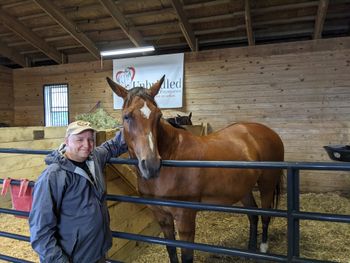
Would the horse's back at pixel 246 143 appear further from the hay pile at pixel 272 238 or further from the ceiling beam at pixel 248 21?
the ceiling beam at pixel 248 21

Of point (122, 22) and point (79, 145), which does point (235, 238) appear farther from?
point (122, 22)

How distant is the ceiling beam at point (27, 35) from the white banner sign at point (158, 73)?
1620mm

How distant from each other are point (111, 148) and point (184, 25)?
402 centimetres

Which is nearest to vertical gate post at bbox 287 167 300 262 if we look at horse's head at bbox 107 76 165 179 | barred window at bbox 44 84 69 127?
horse's head at bbox 107 76 165 179

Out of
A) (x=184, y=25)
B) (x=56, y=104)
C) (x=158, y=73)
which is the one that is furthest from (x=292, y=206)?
(x=56, y=104)

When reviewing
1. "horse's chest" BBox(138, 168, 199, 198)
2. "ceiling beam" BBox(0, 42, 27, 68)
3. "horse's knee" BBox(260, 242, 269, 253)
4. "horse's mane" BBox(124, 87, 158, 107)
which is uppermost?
"ceiling beam" BBox(0, 42, 27, 68)

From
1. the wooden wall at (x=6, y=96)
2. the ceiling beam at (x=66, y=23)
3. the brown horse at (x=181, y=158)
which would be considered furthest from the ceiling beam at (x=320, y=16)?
the wooden wall at (x=6, y=96)

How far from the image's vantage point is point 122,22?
5125mm

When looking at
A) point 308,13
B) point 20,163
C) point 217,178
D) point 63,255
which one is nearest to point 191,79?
point 308,13

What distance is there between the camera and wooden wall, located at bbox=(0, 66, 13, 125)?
720 centimetres

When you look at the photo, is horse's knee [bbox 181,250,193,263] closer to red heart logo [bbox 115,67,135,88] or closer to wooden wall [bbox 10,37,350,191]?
wooden wall [bbox 10,37,350,191]

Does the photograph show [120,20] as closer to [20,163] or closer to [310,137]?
[20,163]

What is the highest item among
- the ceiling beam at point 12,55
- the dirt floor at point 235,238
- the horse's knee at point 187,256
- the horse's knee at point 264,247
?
the ceiling beam at point 12,55

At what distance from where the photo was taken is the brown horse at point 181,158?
144cm
